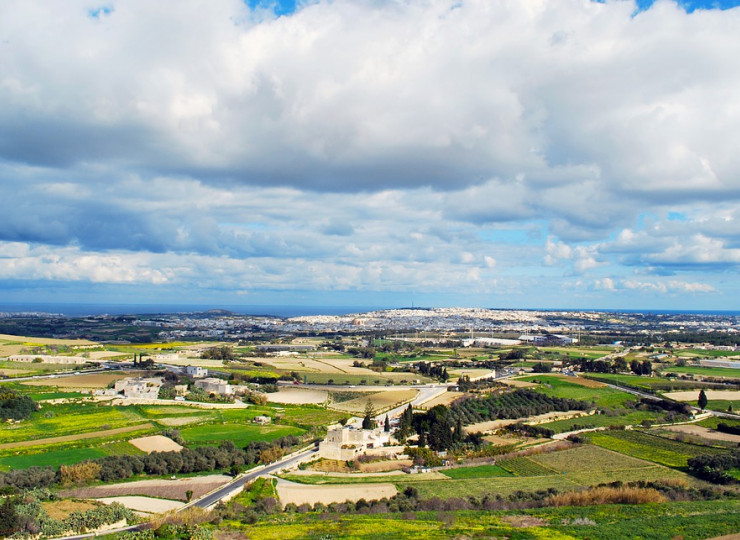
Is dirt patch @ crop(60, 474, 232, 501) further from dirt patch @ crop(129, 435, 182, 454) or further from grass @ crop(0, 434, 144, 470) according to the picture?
dirt patch @ crop(129, 435, 182, 454)

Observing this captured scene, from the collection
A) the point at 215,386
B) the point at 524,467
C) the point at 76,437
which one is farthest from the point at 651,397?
the point at 76,437

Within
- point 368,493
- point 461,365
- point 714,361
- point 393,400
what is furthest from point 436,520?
point 714,361

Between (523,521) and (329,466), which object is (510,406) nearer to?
(329,466)

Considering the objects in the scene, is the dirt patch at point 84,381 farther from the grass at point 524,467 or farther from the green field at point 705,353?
the green field at point 705,353

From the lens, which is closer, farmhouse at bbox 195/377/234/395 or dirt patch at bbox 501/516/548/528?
dirt patch at bbox 501/516/548/528

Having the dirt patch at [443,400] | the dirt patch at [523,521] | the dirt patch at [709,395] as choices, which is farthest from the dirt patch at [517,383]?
the dirt patch at [523,521]

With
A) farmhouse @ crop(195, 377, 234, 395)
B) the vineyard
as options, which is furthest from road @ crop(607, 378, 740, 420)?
farmhouse @ crop(195, 377, 234, 395)
